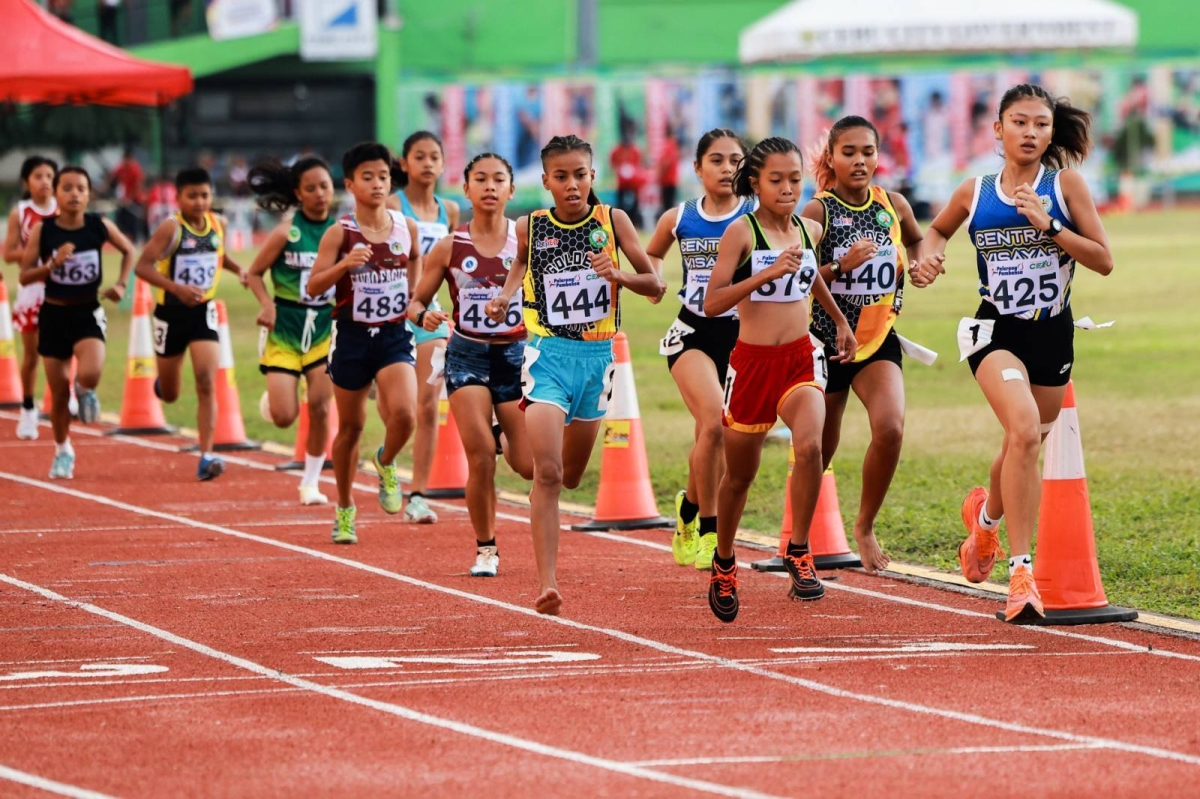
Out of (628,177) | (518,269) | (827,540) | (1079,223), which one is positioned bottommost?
(827,540)

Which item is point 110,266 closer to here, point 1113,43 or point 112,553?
point 1113,43

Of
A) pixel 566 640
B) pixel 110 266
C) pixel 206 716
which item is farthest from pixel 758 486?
pixel 110 266

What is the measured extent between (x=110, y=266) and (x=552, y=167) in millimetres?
28102

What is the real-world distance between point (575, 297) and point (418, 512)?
315cm

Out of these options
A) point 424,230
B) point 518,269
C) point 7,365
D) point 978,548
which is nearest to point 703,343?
point 518,269

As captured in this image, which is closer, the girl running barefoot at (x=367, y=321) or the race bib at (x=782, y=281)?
the race bib at (x=782, y=281)

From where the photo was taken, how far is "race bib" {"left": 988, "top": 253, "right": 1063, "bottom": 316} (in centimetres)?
875

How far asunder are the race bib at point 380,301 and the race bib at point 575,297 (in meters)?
2.20

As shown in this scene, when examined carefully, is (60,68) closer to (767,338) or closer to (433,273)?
(433,273)

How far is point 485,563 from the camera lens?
10.1 m

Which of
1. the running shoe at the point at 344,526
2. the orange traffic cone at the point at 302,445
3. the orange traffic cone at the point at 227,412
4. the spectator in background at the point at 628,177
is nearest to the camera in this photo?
the running shoe at the point at 344,526

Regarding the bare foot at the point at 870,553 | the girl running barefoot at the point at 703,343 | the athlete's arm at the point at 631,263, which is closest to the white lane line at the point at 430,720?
the athlete's arm at the point at 631,263

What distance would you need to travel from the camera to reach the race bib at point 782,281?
29.5ft

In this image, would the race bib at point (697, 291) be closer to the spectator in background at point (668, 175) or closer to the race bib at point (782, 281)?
the race bib at point (782, 281)
